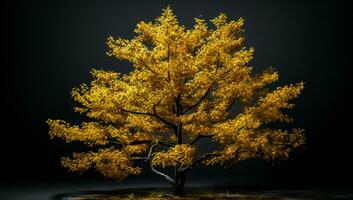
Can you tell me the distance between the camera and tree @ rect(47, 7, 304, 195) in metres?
13.7

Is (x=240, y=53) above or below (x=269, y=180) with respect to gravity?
above

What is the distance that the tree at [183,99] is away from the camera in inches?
538

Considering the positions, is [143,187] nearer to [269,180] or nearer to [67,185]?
[67,185]

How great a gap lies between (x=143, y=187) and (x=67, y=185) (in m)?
2.44

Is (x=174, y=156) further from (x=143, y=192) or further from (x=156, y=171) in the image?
(x=143, y=192)

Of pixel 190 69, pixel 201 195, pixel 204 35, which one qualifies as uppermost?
pixel 204 35

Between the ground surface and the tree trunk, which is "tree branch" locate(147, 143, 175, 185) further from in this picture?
the ground surface

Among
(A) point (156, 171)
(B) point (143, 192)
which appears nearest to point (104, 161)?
(A) point (156, 171)

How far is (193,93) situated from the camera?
14742 millimetres

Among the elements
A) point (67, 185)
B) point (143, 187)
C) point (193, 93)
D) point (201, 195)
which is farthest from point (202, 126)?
point (67, 185)

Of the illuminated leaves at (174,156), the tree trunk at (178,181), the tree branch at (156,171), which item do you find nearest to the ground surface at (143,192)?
the tree trunk at (178,181)

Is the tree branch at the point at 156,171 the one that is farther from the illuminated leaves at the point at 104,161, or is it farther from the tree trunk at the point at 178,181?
the illuminated leaves at the point at 104,161

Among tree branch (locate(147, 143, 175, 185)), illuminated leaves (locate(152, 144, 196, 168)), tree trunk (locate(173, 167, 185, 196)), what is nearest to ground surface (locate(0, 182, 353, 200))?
tree trunk (locate(173, 167, 185, 196))

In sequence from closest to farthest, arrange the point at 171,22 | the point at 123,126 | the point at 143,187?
1. the point at 171,22
2. the point at 123,126
3. the point at 143,187
